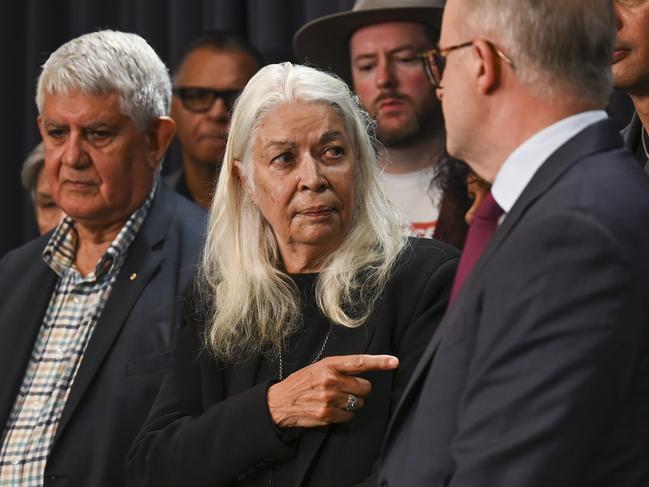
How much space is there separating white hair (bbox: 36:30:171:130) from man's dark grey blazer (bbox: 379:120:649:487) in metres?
1.39

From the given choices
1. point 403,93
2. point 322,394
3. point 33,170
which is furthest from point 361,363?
point 33,170

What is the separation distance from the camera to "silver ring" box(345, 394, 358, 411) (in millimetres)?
1877

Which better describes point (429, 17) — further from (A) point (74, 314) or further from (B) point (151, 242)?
(A) point (74, 314)

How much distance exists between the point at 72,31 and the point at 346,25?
147 centimetres

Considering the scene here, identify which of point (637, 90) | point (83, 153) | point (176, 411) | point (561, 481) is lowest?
point (176, 411)

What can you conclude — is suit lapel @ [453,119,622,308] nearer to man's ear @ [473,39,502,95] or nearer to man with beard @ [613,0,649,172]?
man's ear @ [473,39,502,95]

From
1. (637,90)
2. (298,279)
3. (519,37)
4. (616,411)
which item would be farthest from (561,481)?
(637,90)

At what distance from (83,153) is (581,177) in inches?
59.4

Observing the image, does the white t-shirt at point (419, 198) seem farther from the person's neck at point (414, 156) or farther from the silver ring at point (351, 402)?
the silver ring at point (351, 402)

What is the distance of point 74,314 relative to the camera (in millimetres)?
2541

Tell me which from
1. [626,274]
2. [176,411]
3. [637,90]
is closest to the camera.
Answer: [626,274]

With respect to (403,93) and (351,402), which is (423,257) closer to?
(351,402)

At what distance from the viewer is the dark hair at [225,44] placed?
136 inches

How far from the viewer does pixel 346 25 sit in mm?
3160
